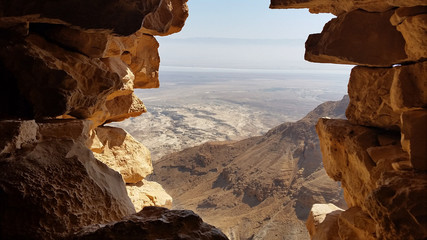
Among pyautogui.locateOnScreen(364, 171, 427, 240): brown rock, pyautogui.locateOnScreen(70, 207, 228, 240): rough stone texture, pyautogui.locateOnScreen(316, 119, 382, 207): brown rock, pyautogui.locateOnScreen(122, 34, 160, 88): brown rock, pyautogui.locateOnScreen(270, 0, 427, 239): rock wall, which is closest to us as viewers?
pyautogui.locateOnScreen(70, 207, 228, 240): rough stone texture

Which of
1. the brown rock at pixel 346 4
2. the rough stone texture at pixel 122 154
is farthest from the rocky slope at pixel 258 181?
the brown rock at pixel 346 4

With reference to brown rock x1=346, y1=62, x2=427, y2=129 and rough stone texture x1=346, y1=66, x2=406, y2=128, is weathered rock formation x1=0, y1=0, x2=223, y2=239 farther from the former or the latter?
rough stone texture x1=346, y1=66, x2=406, y2=128

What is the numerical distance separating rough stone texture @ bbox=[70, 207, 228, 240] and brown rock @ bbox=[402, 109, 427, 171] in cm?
176

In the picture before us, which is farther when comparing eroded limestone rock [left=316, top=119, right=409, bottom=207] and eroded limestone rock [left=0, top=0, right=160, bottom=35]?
eroded limestone rock [left=316, top=119, right=409, bottom=207]

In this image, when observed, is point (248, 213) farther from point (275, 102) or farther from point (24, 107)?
point (275, 102)

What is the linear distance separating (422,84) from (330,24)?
212 centimetres

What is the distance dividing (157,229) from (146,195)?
5774 mm

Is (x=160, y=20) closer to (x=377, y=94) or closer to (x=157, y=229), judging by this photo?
(x=377, y=94)

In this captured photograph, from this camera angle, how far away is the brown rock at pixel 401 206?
6.93 feet

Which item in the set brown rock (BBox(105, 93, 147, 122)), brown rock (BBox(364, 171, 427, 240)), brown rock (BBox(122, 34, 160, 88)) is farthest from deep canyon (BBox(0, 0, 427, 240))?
brown rock (BBox(122, 34, 160, 88))

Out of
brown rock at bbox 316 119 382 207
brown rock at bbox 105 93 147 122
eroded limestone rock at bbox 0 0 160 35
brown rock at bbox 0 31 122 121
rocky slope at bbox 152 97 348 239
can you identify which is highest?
eroded limestone rock at bbox 0 0 160 35

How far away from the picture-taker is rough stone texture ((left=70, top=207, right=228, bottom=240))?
6.59 feet

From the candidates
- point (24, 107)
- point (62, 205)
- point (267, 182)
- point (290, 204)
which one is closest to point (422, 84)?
point (62, 205)

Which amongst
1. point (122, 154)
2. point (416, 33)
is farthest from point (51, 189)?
point (122, 154)
